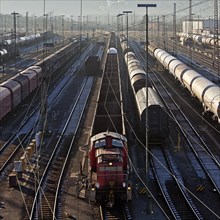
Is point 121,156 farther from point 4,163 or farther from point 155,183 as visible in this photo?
point 4,163

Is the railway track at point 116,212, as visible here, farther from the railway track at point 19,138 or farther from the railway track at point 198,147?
the railway track at point 19,138

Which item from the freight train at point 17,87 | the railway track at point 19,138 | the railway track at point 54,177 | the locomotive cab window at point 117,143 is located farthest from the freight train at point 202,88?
the railway track at point 19,138

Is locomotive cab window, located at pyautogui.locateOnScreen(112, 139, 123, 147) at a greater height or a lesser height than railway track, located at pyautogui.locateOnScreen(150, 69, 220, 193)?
greater

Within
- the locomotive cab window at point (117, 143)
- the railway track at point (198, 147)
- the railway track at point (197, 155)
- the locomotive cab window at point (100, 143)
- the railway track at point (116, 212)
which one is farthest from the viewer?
the railway track at point (198, 147)

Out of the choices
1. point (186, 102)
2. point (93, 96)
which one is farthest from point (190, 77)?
point (93, 96)

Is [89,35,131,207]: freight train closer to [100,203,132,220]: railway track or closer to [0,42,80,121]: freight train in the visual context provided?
[100,203,132,220]: railway track

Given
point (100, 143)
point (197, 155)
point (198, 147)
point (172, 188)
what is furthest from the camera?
point (198, 147)

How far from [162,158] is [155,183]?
13.4 ft

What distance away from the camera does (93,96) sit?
4712 centimetres

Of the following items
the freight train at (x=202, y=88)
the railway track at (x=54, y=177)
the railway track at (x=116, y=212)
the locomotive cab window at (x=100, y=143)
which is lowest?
the railway track at (x=116, y=212)

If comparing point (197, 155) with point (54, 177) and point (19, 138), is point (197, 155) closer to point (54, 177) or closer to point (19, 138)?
point (54, 177)

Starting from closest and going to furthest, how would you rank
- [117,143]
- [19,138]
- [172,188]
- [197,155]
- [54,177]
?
[117,143] → [172,188] → [54,177] → [197,155] → [19,138]

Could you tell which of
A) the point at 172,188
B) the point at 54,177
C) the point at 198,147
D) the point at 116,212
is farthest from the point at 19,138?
the point at 116,212

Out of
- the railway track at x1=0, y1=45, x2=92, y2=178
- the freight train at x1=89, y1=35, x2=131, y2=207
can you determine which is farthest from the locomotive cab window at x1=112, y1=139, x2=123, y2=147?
the railway track at x1=0, y1=45, x2=92, y2=178
